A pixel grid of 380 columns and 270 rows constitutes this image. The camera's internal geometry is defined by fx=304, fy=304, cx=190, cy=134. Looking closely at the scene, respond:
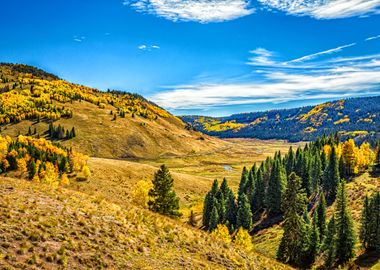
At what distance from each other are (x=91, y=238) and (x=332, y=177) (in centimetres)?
9924

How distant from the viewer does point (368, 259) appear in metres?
57.2

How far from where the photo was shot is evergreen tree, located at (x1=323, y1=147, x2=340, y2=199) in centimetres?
10100

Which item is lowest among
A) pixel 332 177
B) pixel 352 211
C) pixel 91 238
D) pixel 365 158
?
pixel 352 211

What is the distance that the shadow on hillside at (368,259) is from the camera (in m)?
55.1

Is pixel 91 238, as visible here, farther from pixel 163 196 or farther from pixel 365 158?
pixel 365 158

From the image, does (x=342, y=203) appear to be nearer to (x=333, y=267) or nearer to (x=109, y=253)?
(x=333, y=267)

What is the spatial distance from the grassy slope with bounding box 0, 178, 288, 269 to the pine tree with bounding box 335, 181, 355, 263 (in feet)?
128

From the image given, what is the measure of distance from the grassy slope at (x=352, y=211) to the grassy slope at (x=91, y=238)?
1963 inches

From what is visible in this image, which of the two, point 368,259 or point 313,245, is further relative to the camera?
point 313,245

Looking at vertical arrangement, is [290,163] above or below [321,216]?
above

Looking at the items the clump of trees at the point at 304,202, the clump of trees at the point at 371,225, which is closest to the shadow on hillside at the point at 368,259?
the clump of trees at the point at 371,225

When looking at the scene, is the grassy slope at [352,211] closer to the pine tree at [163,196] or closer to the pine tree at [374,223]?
the pine tree at [374,223]

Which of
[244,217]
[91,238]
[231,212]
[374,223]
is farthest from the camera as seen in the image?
[231,212]

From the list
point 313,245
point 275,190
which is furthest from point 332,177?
point 313,245
